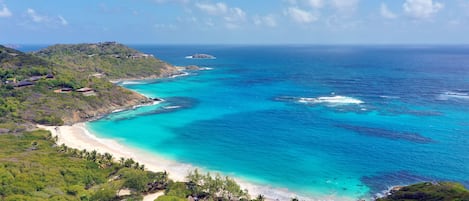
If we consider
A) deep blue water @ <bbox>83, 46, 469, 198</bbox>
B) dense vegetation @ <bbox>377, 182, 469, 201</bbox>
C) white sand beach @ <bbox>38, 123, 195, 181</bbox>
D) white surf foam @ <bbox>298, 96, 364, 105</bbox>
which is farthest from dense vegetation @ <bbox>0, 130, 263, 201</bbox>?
white surf foam @ <bbox>298, 96, 364, 105</bbox>

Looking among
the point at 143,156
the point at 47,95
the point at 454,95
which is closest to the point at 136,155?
the point at 143,156

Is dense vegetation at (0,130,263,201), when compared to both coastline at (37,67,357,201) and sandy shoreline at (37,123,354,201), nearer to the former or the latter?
coastline at (37,67,357,201)

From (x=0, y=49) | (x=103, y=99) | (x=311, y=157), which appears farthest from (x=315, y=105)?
(x=0, y=49)

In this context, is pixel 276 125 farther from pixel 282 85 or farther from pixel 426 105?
pixel 282 85

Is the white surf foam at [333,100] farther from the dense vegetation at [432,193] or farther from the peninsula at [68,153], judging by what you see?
the dense vegetation at [432,193]

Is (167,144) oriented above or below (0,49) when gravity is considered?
below

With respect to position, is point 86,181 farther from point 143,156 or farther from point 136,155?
point 136,155

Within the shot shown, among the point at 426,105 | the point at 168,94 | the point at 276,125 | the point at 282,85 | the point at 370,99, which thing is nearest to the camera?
the point at 276,125

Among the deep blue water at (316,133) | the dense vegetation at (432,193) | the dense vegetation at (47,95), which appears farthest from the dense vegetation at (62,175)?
the dense vegetation at (432,193)
